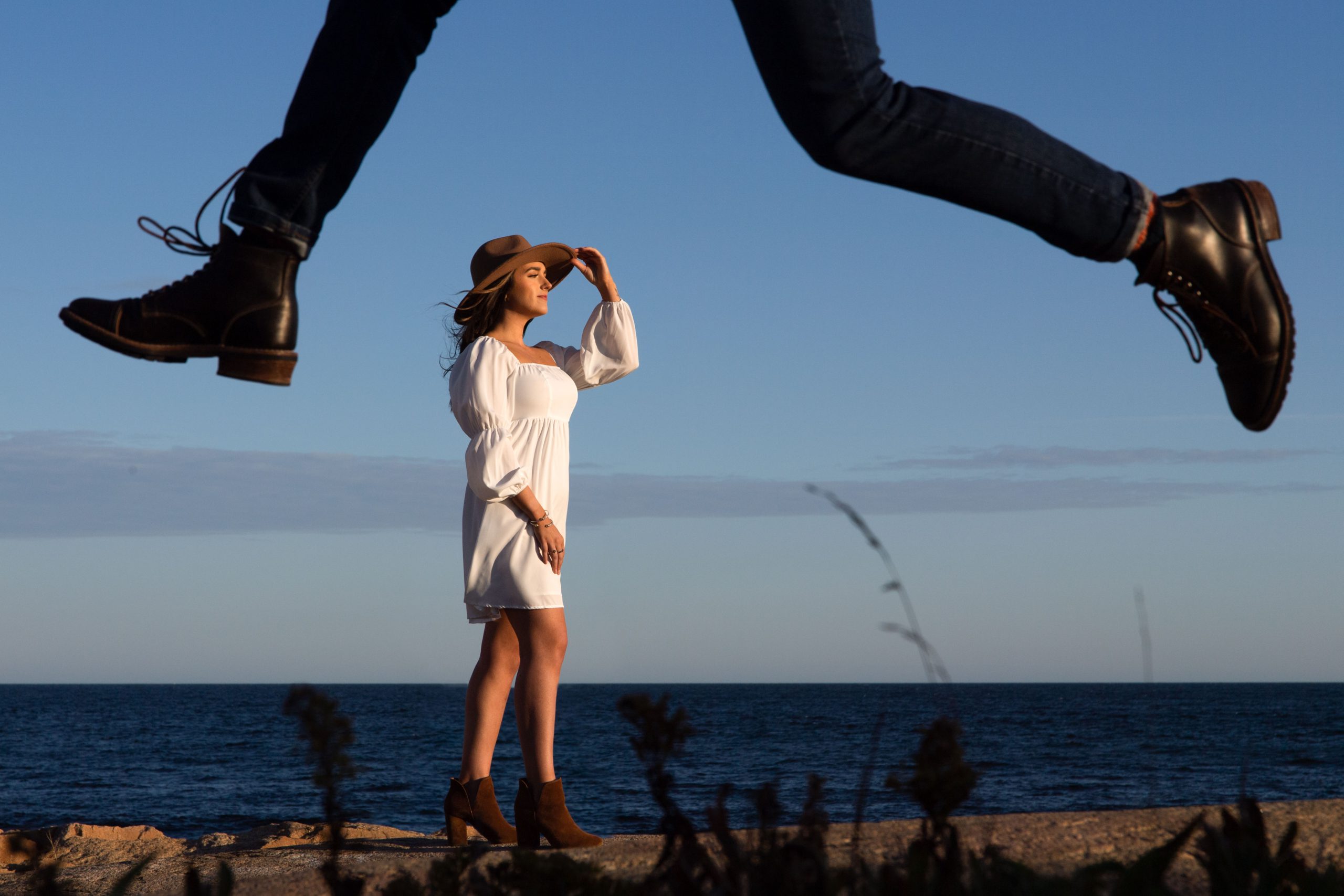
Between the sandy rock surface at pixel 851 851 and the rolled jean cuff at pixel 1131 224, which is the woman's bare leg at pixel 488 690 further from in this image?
the rolled jean cuff at pixel 1131 224

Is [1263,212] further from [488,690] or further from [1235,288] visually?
[488,690]

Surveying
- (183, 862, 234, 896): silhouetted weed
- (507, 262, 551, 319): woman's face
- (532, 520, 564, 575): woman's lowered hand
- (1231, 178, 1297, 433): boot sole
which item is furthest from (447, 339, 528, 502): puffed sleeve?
(1231, 178, 1297, 433): boot sole

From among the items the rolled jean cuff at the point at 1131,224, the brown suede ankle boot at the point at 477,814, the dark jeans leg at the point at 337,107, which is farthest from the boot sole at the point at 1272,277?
the brown suede ankle boot at the point at 477,814

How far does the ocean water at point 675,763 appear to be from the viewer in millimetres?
36344

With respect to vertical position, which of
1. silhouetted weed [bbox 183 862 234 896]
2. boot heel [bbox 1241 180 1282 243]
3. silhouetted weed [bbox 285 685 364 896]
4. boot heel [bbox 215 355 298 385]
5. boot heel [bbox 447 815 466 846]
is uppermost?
boot heel [bbox 1241 180 1282 243]

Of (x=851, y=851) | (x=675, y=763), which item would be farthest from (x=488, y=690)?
(x=675, y=763)

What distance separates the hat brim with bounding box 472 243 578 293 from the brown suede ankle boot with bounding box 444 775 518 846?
1.85 metres

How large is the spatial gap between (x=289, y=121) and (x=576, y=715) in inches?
3927

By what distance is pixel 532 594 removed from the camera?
372 cm

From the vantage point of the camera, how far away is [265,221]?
2332mm

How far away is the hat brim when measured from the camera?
13.7 feet

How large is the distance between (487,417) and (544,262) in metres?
0.77

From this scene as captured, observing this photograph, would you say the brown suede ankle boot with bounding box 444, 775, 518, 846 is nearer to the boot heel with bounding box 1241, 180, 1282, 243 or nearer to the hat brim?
the hat brim

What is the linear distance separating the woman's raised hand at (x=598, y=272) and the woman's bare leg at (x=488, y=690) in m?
1.34
